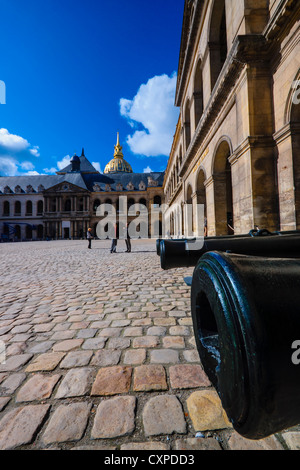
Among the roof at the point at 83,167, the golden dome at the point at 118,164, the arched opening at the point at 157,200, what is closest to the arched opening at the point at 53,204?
the roof at the point at 83,167

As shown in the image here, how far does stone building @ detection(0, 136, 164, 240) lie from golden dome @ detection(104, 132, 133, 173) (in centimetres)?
1567

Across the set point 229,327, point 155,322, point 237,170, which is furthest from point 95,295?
point 237,170

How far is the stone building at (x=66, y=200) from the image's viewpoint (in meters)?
52.3

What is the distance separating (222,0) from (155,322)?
12250mm

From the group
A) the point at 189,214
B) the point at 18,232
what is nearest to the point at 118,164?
the point at 18,232

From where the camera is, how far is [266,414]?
0.55 meters

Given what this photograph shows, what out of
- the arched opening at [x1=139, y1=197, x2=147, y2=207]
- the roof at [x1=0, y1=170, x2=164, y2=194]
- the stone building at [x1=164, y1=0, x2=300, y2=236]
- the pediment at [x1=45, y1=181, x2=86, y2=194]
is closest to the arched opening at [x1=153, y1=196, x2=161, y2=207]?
the arched opening at [x1=139, y1=197, x2=147, y2=207]

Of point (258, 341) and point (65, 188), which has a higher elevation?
point (65, 188)

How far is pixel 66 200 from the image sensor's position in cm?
5400

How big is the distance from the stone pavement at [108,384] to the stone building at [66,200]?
160ft

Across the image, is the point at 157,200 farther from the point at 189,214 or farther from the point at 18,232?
the point at 189,214

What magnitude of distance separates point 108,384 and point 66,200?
5691 cm

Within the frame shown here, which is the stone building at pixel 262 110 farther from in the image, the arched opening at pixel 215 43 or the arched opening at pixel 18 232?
the arched opening at pixel 18 232

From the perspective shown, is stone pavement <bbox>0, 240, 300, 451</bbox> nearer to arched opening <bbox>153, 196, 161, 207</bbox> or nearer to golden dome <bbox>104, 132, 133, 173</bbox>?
arched opening <bbox>153, 196, 161, 207</bbox>
